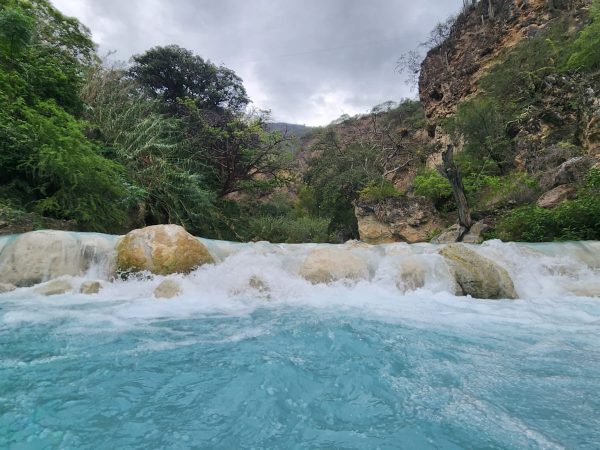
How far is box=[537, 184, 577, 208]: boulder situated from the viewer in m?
8.98

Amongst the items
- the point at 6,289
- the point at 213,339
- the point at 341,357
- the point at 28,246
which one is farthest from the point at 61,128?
the point at 341,357

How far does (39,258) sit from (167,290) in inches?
92.2

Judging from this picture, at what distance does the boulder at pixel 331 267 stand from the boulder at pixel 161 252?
1.73m

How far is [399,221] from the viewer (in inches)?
553

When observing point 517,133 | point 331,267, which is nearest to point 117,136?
point 331,267

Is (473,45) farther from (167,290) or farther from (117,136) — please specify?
(167,290)

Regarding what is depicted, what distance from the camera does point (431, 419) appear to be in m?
1.96

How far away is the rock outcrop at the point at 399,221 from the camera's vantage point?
1372cm

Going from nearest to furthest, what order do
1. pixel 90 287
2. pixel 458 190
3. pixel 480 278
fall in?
pixel 90 287, pixel 480 278, pixel 458 190

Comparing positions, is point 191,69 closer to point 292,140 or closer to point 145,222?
point 292,140

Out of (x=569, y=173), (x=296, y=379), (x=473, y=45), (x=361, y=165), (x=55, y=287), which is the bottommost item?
(x=296, y=379)

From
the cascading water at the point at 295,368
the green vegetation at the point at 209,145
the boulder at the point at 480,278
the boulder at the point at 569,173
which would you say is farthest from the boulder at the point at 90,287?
the boulder at the point at 569,173

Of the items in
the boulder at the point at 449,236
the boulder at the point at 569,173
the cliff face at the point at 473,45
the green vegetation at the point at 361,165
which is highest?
the cliff face at the point at 473,45

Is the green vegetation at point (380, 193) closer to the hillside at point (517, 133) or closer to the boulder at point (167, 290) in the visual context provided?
the hillside at point (517, 133)
